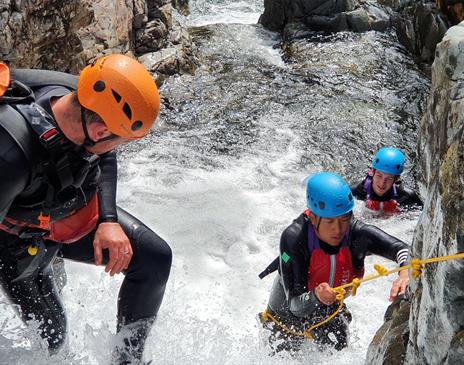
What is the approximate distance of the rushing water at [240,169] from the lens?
434 centimetres

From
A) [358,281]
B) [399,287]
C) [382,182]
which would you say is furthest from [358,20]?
[358,281]

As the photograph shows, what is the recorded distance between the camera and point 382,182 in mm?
6480

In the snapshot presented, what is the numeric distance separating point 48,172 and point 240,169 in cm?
640

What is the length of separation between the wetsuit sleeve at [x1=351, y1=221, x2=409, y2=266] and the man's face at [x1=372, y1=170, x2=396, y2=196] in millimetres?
2630

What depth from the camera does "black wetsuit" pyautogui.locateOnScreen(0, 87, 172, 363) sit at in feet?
10.2

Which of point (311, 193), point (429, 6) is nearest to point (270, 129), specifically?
point (429, 6)

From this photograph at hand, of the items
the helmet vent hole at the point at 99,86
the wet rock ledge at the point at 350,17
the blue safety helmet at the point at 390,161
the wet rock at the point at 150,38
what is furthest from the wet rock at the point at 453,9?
the helmet vent hole at the point at 99,86

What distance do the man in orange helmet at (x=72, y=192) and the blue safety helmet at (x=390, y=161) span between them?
3.59 m

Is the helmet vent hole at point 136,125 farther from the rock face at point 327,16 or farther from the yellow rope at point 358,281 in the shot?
the rock face at point 327,16

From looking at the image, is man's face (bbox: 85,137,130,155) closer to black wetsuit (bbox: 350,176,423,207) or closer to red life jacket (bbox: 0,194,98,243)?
red life jacket (bbox: 0,194,98,243)

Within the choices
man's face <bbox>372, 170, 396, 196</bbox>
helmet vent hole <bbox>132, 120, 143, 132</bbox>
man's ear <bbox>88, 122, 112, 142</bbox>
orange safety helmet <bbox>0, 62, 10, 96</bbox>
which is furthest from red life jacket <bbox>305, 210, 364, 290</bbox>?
man's face <bbox>372, 170, 396, 196</bbox>

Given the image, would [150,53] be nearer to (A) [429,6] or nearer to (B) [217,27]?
(B) [217,27]

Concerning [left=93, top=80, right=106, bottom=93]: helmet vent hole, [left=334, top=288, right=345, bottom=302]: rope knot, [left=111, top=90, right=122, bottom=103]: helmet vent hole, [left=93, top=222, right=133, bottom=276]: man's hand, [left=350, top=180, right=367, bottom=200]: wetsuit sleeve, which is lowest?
[left=350, top=180, right=367, bottom=200]: wetsuit sleeve

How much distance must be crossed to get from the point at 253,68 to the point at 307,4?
3.73 meters
